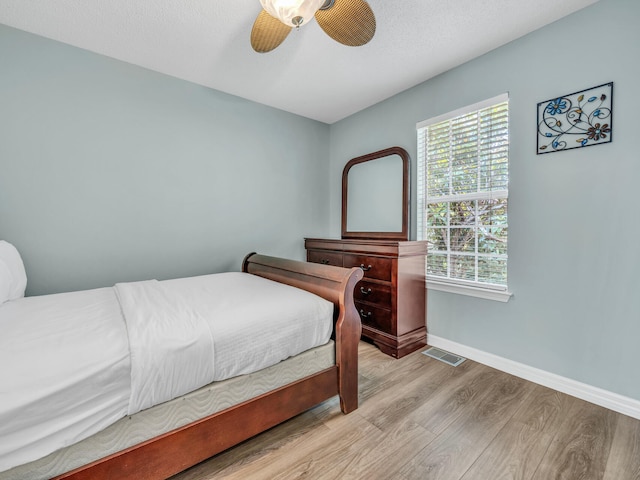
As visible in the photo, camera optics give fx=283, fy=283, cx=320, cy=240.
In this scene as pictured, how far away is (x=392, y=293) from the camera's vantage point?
2396 mm

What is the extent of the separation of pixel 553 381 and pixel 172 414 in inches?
91.0

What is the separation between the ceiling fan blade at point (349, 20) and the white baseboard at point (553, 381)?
240 cm

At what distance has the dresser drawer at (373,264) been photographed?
2.43 meters

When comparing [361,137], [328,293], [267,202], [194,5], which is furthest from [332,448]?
[361,137]

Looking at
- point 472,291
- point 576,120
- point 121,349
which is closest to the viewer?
point 121,349

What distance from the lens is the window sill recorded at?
2129 mm

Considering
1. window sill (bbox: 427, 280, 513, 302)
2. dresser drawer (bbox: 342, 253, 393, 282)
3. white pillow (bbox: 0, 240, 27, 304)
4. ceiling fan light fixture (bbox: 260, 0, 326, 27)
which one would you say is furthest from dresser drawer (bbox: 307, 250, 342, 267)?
white pillow (bbox: 0, 240, 27, 304)

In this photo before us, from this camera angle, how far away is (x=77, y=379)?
943mm

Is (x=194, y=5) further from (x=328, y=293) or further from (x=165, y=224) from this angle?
(x=328, y=293)

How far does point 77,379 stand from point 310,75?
8.52 feet

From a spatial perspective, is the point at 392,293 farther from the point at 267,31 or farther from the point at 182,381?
the point at 267,31

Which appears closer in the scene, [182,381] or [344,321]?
[182,381]

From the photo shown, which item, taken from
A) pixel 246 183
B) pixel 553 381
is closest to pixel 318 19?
pixel 246 183

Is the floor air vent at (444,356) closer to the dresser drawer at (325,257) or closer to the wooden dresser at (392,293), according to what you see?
the wooden dresser at (392,293)
